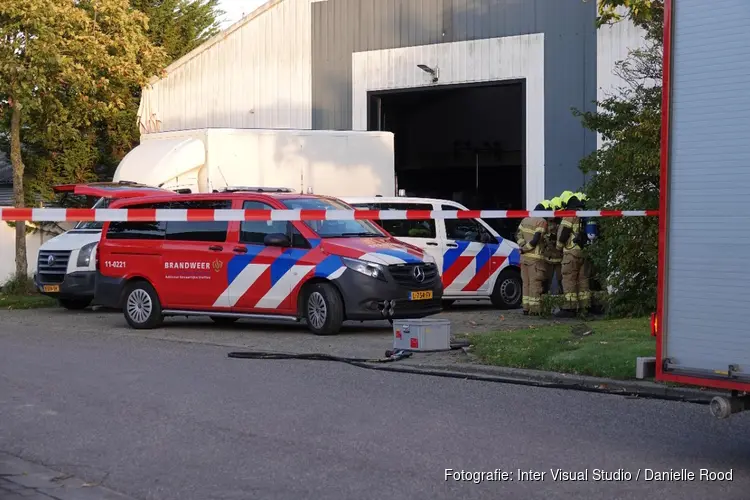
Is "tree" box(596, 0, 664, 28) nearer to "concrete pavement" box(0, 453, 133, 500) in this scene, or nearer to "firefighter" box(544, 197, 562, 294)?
"firefighter" box(544, 197, 562, 294)

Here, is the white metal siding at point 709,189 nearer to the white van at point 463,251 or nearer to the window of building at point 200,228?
the window of building at point 200,228

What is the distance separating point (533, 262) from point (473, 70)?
10.1m

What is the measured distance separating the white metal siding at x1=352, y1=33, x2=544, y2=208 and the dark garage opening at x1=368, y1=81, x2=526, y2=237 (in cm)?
52

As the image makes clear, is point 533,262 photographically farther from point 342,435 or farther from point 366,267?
point 342,435

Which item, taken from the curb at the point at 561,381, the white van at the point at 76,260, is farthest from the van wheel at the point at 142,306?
the curb at the point at 561,381

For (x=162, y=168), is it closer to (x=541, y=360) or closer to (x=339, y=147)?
(x=339, y=147)

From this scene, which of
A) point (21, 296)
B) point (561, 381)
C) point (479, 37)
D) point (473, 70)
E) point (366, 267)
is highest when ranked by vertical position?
point (479, 37)

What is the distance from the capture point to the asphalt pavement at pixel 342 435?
702cm

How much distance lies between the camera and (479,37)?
26.8 m

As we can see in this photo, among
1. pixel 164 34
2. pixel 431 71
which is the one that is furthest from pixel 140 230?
pixel 164 34

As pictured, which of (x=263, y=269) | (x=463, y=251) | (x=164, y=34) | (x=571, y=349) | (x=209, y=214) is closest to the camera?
(x=571, y=349)

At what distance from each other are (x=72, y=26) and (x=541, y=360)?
647 inches

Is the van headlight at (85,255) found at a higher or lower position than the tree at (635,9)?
lower

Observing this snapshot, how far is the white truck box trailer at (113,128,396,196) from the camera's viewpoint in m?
22.5
